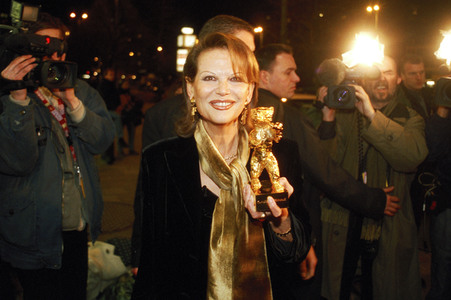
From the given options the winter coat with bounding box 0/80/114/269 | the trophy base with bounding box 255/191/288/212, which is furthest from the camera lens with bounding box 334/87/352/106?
the winter coat with bounding box 0/80/114/269

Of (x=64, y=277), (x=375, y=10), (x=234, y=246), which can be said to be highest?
(x=375, y=10)

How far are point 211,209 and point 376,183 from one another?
6.54 ft

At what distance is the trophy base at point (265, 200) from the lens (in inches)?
71.3

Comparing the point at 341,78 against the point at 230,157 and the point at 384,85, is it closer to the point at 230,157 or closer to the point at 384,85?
the point at 384,85

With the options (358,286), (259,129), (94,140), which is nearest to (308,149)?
(259,129)

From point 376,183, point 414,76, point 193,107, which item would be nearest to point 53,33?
point 193,107

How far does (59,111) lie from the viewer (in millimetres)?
3145

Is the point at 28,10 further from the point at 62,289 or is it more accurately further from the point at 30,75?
the point at 62,289

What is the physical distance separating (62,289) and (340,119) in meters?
2.67

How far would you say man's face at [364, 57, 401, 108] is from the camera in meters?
3.74

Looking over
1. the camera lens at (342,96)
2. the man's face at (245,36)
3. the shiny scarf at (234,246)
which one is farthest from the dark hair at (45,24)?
the camera lens at (342,96)

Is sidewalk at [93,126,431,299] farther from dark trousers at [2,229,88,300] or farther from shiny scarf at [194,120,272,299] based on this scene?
shiny scarf at [194,120,272,299]

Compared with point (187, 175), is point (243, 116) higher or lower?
higher

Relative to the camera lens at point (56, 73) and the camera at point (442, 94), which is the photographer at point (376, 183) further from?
the camera lens at point (56, 73)
